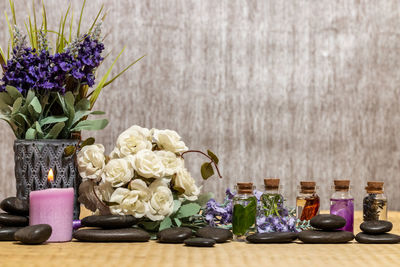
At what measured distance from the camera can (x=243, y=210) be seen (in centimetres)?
102

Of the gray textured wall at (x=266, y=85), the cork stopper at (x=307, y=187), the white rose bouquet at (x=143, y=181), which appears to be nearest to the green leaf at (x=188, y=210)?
the white rose bouquet at (x=143, y=181)

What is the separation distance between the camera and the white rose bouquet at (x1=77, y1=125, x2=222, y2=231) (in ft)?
3.43

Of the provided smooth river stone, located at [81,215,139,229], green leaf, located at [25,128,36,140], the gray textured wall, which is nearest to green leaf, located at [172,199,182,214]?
smooth river stone, located at [81,215,139,229]

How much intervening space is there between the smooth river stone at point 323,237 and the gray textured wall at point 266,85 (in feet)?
3.68

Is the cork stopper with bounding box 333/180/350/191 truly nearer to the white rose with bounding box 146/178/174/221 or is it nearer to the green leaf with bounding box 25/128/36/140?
the white rose with bounding box 146/178/174/221

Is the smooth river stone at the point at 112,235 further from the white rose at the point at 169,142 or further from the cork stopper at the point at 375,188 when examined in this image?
the cork stopper at the point at 375,188

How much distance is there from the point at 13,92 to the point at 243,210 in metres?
0.50

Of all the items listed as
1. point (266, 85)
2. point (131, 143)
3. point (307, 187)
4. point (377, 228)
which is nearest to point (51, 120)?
point (131, 143)

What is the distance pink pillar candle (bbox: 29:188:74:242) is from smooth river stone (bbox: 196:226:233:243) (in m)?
0.24

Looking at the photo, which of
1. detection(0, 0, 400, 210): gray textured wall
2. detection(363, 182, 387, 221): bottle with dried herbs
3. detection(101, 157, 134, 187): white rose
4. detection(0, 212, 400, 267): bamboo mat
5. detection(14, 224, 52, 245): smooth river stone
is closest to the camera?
detection(0, 212, 400, 267): bamboo mat

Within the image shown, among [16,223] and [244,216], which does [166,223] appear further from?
[16,223]

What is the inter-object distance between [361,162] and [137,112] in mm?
884

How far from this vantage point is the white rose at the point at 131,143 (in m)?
1.09

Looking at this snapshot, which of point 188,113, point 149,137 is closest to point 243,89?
point 188,113
